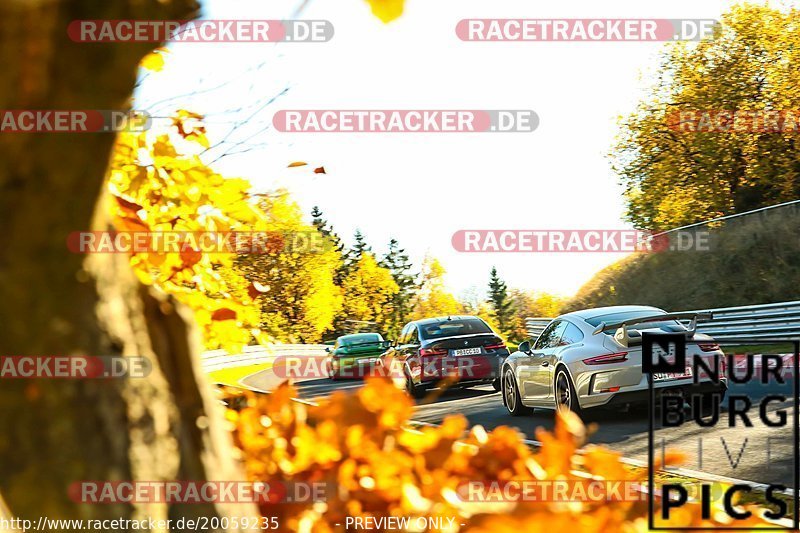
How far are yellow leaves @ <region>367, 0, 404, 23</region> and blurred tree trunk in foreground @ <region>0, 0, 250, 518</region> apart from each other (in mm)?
344

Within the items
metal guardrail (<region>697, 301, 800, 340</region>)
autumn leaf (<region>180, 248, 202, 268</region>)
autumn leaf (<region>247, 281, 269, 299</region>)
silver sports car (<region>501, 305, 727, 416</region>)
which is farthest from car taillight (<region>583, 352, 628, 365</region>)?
metal guardrail (<region>697, 301, 800, 340</region>)

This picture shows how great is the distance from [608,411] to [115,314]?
1123 cm

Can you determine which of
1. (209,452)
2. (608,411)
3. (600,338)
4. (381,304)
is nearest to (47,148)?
(209,452)

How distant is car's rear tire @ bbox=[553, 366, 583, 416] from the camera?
35.7 feet

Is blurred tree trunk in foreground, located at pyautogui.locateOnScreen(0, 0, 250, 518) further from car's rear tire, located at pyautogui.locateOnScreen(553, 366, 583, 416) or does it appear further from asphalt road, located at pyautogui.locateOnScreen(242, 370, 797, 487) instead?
car's rear tire, located at pyautogui.locateOnScreen(553, 366, 583, 416)

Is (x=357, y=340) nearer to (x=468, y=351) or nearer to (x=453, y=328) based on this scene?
(x=453, y=328)

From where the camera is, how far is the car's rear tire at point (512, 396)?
12734 mm

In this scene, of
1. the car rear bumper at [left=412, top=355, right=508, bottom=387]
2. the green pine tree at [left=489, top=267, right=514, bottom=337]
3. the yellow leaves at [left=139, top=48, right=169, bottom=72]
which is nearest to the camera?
the yellow leaves at [left=139, top=48, right=169, bottom=72]

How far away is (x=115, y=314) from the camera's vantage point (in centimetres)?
162

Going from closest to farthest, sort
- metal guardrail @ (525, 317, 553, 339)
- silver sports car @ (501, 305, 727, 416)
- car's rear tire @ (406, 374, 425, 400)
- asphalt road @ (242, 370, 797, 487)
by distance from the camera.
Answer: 1. asphalt road @ (242, 370, 797, 487)
2. silver sports car @ (501, 305, 727, 416)
3. car's rear tire @ (406, 374, 425, 400)
4. metal guardrail @ (525, 317, 553, 339)

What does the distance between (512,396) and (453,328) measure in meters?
5.20

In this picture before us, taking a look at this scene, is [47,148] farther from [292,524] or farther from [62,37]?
[292,524]

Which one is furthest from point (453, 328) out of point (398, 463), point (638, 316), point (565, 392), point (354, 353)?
point (398, 463)

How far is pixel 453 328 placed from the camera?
1808 cm
